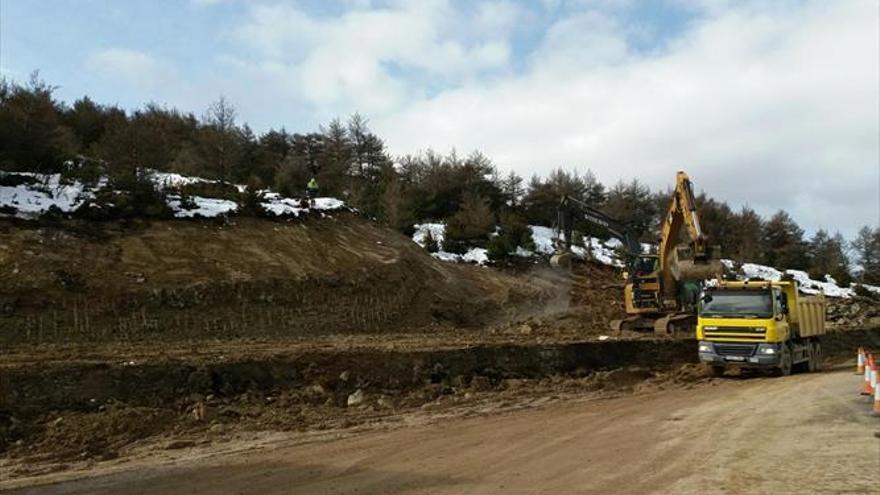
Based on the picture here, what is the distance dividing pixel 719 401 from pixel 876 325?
24972 mm

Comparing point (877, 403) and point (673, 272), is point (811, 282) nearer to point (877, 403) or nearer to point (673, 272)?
point (673, 272)

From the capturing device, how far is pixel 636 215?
6269cm

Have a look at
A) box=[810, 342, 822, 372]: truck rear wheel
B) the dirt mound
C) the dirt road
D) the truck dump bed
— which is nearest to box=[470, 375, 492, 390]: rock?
the dirt road

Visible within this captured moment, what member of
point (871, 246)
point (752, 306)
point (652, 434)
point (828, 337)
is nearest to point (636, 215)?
point (871, 246)

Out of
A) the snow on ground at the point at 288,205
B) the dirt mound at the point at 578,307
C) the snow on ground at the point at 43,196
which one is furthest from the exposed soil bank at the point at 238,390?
the snow on ground at the point at 288,205

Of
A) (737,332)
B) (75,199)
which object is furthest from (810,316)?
(75,199)

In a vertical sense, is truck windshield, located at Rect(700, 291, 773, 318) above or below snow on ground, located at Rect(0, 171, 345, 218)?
below

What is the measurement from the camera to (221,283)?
23.5 meters

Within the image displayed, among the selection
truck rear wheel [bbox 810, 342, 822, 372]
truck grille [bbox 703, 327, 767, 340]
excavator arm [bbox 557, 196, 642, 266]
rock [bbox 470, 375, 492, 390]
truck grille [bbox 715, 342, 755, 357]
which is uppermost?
excavator arm [bbox 557, 196, 642, 266]

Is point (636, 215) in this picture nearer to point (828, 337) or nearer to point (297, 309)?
point (828, 337)

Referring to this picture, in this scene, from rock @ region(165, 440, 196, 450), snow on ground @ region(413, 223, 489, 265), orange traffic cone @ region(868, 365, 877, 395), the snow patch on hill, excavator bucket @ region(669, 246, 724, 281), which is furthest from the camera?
the snow patch on hill

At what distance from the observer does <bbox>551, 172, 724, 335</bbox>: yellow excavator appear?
2381cm

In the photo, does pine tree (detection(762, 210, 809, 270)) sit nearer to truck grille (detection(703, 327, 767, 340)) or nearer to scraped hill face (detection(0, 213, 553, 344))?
scraped hill face (detection(0, 213, 553, 344))

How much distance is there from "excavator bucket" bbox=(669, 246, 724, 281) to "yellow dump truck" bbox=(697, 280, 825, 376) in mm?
2656
